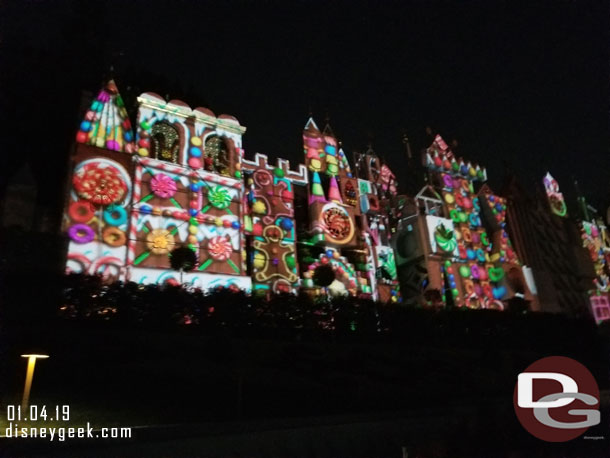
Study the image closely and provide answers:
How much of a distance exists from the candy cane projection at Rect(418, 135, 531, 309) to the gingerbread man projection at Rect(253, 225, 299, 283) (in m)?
12.2

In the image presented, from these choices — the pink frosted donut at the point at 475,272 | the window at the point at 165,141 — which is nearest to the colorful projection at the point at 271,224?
the window at the point at 165,141

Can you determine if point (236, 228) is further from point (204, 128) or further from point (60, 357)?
point (60, 357)

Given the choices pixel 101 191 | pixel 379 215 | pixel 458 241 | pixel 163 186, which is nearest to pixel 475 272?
pixel 458 241

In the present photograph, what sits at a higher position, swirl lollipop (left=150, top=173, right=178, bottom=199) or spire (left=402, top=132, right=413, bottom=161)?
spire (left=402, top=132, right=413, bottom=161)

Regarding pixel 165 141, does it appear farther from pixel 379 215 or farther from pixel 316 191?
pixel 379 215

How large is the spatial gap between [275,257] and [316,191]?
585 centimetres

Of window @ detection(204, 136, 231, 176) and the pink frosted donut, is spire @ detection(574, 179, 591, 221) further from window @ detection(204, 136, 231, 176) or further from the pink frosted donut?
window @ detection(204, 136, 231, 176)

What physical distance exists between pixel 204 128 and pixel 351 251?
12.3 m

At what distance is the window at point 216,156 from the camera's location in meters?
25.5

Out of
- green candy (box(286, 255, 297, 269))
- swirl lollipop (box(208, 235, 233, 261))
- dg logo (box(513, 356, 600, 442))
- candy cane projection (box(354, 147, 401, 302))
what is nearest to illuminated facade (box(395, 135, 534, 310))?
candy cane projection (box(354, 147, 401, 302))

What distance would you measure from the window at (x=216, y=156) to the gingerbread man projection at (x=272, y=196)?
8.25 ft

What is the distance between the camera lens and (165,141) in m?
24.5

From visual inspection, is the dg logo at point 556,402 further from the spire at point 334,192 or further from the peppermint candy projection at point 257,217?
the spire at point 334,192

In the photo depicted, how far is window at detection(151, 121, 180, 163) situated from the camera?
950 inches
